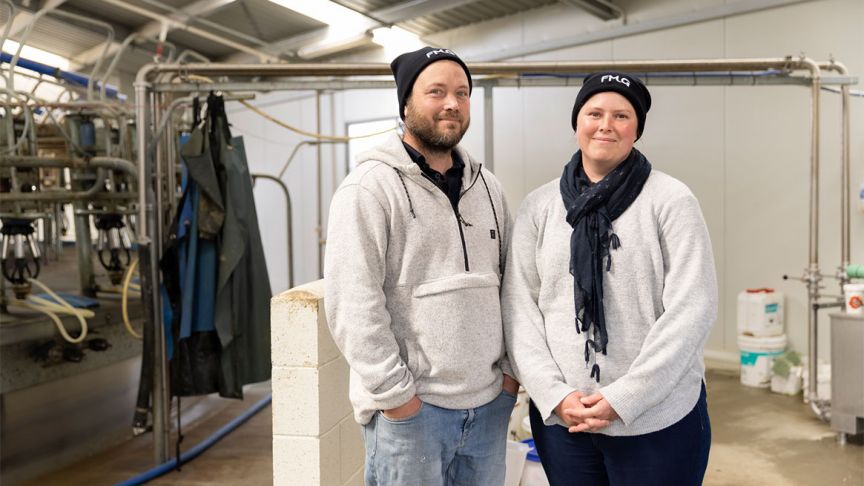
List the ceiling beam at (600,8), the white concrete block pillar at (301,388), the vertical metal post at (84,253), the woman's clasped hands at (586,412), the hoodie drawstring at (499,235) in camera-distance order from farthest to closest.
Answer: the ceiling beam at (600,8)
the vertical metal post at (84,253)
the white concrete block pillar at (301,388)
the hoodie drawstring at (499,235)
the woman's clasped hands at (586,412)

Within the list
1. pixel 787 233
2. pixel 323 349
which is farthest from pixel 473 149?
pixel 323 349

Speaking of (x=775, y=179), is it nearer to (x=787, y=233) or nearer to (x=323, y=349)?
(x=787, y=233)

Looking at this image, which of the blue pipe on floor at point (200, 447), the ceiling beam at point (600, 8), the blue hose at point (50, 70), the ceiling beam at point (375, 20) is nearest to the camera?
the blue pipe on floor at point (200, 447)

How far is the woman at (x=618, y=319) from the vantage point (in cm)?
121

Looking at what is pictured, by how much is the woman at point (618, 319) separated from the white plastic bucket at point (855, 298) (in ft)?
7.48

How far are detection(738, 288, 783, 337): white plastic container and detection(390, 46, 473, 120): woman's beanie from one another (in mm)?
3475

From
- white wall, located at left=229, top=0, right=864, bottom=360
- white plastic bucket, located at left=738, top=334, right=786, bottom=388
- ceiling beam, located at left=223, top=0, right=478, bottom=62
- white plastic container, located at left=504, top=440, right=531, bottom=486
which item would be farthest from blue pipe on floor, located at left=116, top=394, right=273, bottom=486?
white plastic bucket, located at left=738, top=334, right=786, bottom=388

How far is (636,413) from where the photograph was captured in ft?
3.91

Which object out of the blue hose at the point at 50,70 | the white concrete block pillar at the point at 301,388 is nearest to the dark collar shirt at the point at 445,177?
the white concrete block pillar at the point at 301,388

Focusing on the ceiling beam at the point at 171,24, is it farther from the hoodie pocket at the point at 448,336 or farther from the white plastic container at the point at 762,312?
the white plastic container at the point at 762,312

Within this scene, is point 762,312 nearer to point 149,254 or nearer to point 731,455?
point 731,455

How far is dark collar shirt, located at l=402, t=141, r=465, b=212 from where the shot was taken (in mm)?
1357

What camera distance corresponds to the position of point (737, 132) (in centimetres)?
434

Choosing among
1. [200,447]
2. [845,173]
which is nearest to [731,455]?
[845,173]
